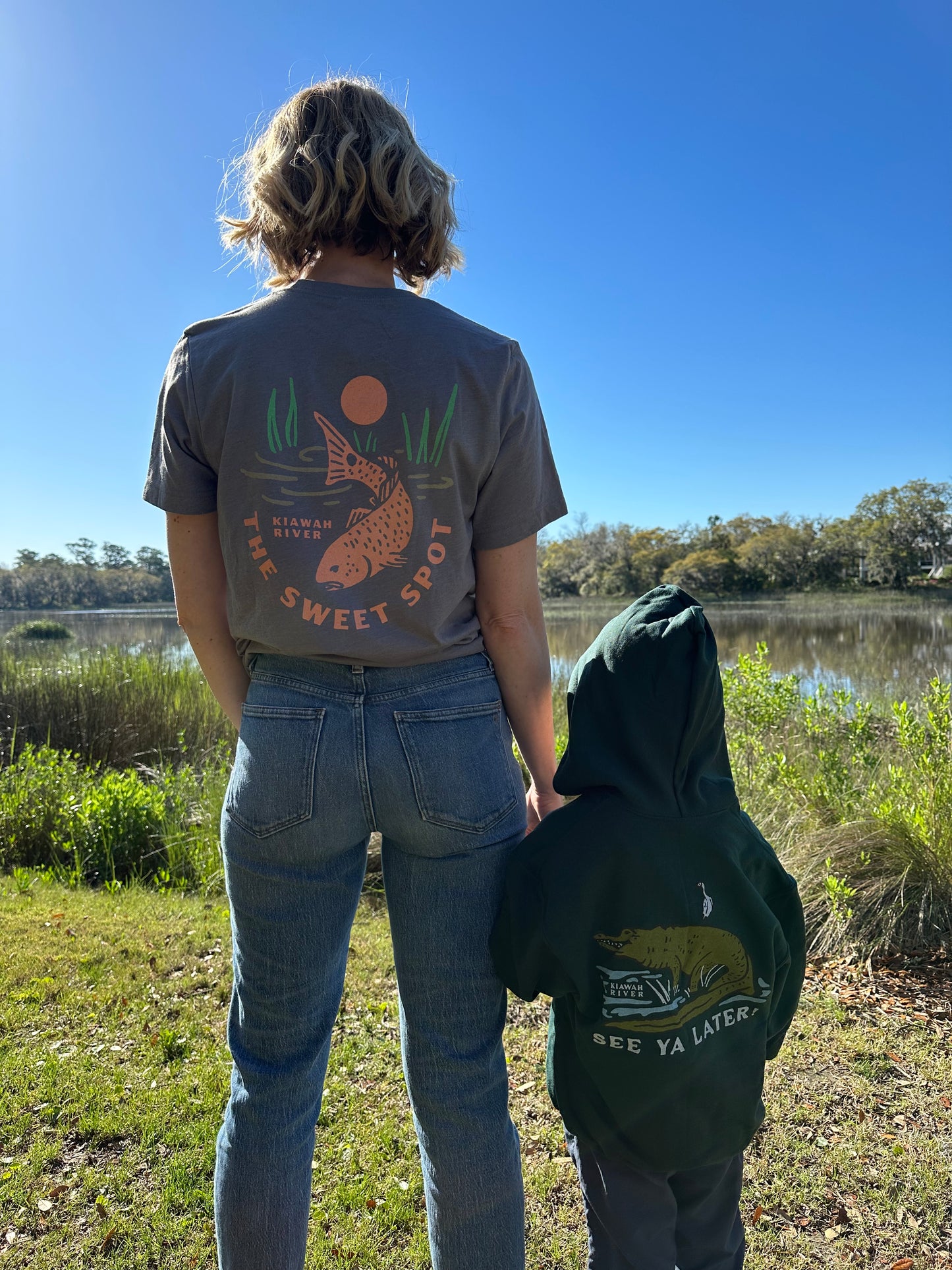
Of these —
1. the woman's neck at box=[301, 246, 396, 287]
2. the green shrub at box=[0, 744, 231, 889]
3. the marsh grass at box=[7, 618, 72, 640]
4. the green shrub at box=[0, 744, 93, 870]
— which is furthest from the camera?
the marsh grass at box=[7, 618, 72, 640]

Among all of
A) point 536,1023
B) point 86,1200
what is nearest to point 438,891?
point 86,1200

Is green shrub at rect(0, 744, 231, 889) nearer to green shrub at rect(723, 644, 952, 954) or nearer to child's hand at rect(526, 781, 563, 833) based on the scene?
green shrub at rect(723, 644, 952, 954)

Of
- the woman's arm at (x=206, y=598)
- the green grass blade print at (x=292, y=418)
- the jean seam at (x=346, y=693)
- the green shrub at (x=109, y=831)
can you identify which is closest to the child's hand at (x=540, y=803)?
Answer: the jean seam at (x=346, y=693)

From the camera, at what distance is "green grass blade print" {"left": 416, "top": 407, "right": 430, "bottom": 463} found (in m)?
1.03

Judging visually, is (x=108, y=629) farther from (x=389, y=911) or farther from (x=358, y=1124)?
(x=389, y=911)

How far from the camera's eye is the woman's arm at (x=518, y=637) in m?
1.14

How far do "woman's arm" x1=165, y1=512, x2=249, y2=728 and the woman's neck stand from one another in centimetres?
39

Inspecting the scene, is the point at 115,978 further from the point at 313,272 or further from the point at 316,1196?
the point at 313,272

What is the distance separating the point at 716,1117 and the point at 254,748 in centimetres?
87

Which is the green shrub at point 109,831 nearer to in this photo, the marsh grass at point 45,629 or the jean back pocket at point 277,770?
the jean back pocket at point 277,770

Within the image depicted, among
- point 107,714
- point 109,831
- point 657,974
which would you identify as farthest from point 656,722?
point 107,714

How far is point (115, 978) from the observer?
2859 millimetres

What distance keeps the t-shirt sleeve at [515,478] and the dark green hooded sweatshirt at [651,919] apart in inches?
→ 8.7

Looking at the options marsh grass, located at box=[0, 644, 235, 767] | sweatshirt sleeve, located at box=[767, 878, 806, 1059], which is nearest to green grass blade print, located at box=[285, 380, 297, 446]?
sweatshirt sleeve, located at box=[767, 878, 806, 1059]
